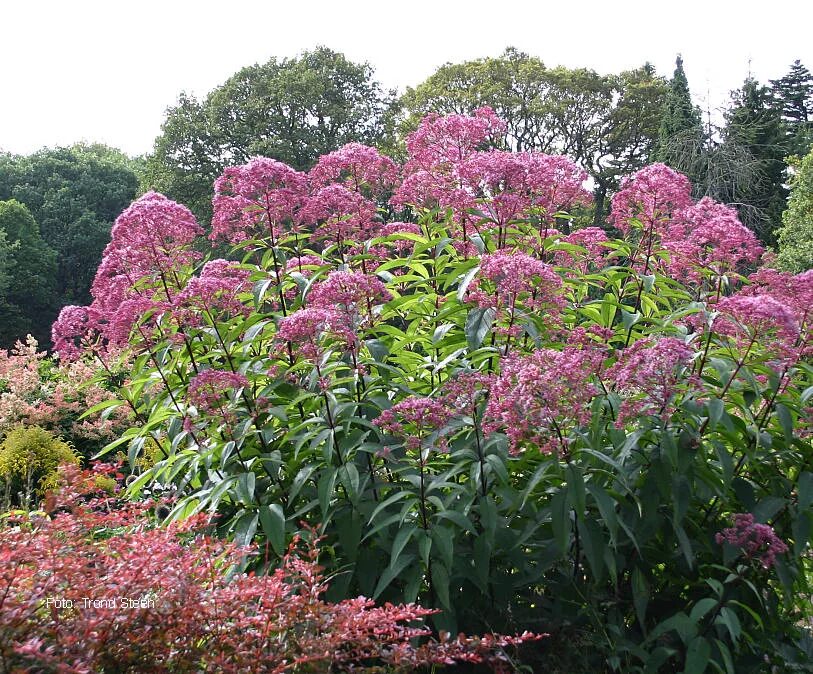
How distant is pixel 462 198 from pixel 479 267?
598 millimetres

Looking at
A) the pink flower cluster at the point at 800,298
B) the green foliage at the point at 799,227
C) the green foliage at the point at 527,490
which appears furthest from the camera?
the green foliage at the point at 799,227

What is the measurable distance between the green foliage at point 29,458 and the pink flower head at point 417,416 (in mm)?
6122

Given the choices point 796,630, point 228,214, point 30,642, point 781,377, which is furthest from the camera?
point 228,214

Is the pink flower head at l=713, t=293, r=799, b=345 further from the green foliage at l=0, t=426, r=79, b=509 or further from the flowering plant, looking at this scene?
the green foliage at l=0, t=426, r=79, b=509

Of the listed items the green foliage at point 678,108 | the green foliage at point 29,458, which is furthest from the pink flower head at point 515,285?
the green foliage at point 678,108

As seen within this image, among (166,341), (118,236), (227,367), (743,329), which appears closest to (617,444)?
(743,329)

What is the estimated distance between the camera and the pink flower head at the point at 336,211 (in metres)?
3.75

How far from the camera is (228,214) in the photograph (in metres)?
3.91

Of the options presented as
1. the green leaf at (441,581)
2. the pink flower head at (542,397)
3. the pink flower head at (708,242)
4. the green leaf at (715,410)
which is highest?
the pink flower head at (708,242)

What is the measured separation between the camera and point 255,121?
2980 centimetres

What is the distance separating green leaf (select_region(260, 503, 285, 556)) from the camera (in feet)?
9.49

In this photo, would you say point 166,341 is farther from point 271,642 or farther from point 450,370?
point 271,642

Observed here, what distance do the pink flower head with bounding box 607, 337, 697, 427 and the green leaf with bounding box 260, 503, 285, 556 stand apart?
1.36 metres

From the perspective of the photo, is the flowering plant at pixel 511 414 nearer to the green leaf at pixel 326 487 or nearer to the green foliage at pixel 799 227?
the green leaf at pixel 326 487
